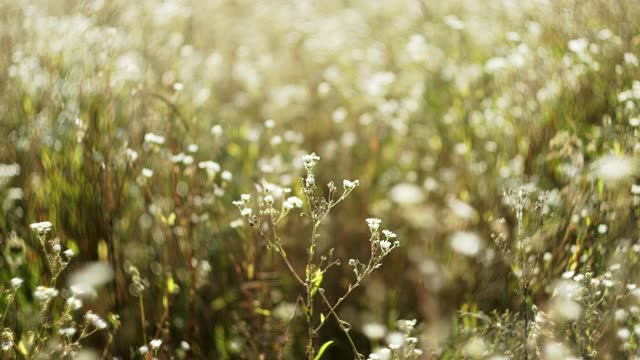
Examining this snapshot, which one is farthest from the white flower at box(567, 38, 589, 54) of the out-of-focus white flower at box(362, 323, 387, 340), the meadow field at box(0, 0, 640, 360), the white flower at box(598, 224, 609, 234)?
the out-of-focus white flower at box(362, 323, 387, 340)

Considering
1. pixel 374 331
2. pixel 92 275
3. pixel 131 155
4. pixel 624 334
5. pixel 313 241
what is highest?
pixel 313 241

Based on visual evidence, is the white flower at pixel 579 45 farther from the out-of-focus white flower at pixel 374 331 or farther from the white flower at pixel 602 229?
the out-of-focus white flower at pixel 374 331

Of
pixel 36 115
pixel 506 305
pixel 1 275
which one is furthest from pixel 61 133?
pixel 506 305

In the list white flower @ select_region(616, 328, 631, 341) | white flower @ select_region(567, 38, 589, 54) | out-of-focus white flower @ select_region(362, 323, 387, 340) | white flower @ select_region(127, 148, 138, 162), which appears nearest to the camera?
white flower @ select_region(616, 328, 631, 341)

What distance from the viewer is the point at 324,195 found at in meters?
2.75

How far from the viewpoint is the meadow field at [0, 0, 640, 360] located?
185 cm

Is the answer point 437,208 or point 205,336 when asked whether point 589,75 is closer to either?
point 437,208

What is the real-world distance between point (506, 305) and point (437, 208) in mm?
783

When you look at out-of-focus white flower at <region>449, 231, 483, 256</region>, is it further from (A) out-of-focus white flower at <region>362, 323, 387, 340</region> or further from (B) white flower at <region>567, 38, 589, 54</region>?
(B) white flower at <region>567, 38, 589, 54</region>

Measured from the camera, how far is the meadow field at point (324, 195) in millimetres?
1850

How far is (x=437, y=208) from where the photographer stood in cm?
276

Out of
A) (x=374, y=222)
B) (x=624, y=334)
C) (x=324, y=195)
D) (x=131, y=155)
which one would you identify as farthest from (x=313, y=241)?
(x=324, y=195)

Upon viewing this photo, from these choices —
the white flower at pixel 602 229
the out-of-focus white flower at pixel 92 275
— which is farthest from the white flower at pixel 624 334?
the out-of-focus white flower at pixel 92 275

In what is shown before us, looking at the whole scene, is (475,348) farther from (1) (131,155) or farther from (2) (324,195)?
(1) (131,155)
